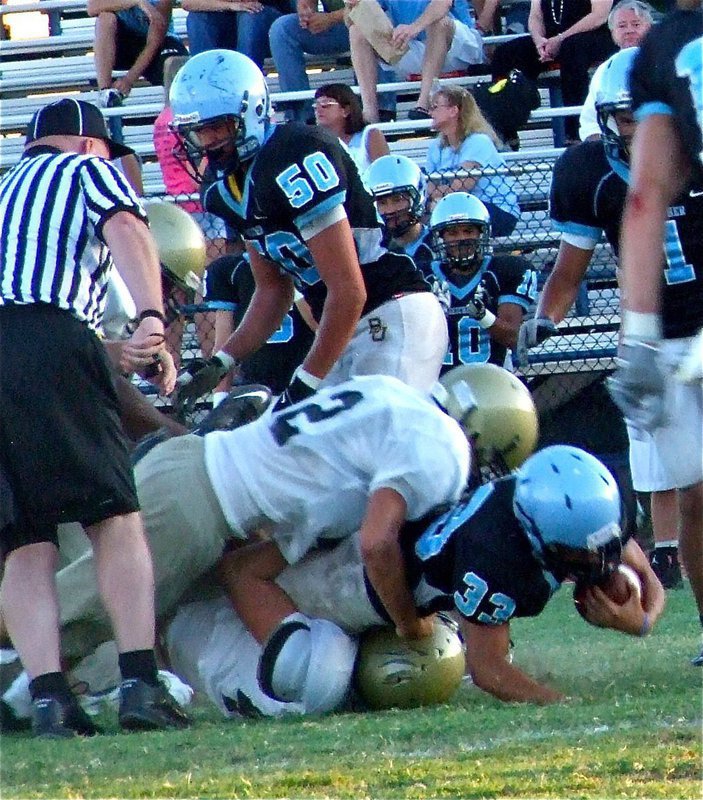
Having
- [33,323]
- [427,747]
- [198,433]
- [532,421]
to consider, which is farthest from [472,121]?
[427,747]

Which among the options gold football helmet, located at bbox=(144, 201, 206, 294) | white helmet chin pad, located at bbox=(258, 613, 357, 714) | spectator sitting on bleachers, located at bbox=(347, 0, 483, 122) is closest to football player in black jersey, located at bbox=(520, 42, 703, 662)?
white helmet chin pad, located at bbox=(258, 613, 357, 714)

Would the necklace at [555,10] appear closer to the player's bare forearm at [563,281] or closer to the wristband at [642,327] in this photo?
the player's bare forearm at [563,281]

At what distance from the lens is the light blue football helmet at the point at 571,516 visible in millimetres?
3746

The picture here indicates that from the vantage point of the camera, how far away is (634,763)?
3.01m

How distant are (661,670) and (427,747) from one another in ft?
3.93

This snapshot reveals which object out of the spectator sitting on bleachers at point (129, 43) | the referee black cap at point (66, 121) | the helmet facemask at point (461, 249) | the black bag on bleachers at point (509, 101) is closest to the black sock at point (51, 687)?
the referee black cap at point (66, 121)

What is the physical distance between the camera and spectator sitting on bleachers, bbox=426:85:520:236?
8359 millimetres

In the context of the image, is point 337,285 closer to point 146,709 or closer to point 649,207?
point 146,709

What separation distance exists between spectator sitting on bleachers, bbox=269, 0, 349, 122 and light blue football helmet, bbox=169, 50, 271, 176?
16.5 ft

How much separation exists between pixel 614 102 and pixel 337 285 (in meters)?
0.94

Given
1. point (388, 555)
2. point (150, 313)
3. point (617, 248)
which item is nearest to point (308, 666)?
point (388, 555)

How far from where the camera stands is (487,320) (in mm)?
6805

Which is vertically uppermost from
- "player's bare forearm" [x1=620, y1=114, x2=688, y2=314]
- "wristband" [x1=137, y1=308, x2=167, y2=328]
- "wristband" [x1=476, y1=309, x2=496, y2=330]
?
"player's bare forearm" [x1=620, y1=114, x2=688, y2=314]

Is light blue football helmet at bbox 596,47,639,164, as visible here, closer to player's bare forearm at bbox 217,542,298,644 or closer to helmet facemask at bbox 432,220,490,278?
player's bare forearm at bbox 217,542,298,644
